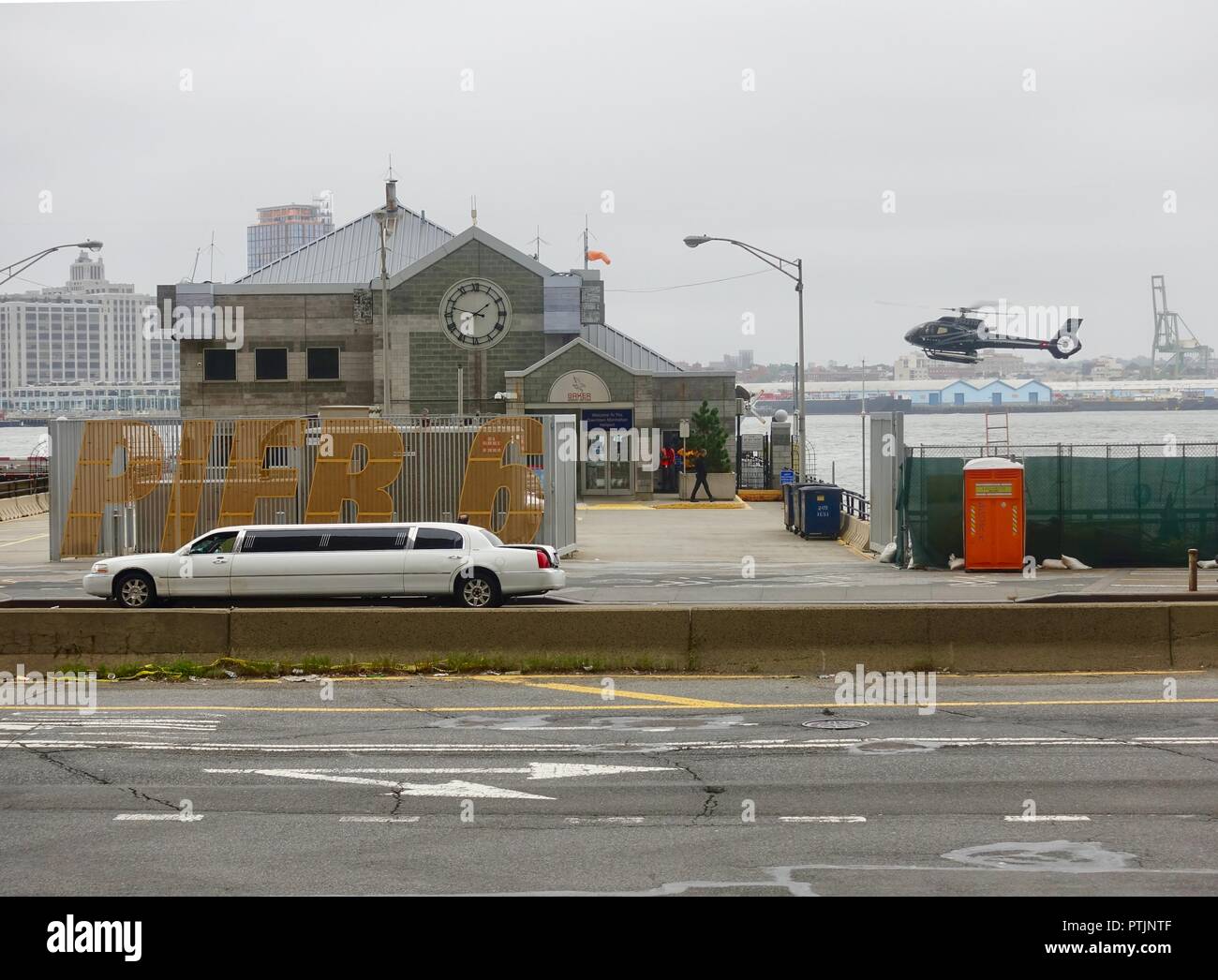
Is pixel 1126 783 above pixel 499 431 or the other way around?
the other way around

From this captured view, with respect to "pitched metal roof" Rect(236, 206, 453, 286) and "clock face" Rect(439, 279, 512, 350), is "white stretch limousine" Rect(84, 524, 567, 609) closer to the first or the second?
"clock face" Rect(439, 279, 512, 350)

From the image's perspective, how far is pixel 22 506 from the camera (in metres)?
50.2

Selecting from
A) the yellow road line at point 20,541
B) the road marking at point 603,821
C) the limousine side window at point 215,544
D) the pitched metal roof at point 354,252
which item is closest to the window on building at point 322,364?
the pitched metal roof at point 354,252

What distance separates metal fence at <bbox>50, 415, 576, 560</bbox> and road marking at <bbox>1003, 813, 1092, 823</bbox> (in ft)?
73.4

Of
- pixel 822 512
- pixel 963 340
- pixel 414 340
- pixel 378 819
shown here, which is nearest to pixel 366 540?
pixel 378 819

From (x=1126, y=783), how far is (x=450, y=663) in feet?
27.3

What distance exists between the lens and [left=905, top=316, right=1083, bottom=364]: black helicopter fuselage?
136750 mm

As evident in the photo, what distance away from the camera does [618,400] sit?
186 feet

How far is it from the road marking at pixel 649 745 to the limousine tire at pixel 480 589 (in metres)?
9.06

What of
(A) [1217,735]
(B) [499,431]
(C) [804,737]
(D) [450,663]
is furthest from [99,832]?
(B) [499,431]

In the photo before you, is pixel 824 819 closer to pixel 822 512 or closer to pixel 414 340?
pixel 822 512

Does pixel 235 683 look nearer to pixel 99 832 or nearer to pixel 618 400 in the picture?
pixel 99 832
